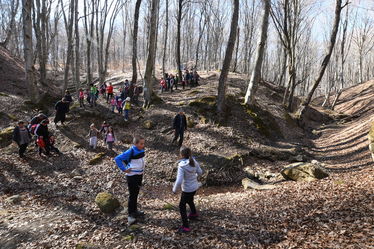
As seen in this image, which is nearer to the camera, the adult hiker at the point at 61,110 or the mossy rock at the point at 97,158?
the mossy rock at the point at 97,158

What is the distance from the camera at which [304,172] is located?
25.5 ft

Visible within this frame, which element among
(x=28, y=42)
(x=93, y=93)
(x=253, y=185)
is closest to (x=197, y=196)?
(x=253, y=185)

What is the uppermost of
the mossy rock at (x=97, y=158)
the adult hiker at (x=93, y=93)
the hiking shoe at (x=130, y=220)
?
the adult hiker at (x=93, y=93)

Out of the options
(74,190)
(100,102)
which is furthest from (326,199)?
(100,102)

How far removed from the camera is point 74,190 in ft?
26.6

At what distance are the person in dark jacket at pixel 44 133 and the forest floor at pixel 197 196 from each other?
1.45 ft

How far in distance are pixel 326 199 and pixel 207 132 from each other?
7.21m

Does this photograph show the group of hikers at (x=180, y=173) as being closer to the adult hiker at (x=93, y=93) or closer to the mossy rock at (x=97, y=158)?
the mossy rock at (x=97, y=158)

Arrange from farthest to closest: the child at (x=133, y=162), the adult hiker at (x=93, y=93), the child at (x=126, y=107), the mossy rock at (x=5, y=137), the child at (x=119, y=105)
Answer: the adult hiker at (x=93, y=93) < the child at (x=119, y=105) < the child at (x=126, y=107) < the mossy rock at (x=5, y=137) < the child at (x=133, y=162)

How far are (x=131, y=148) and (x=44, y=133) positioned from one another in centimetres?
731

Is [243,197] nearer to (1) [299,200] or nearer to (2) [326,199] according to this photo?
(1) [299,200]

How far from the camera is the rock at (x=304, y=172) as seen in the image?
24.6 feet

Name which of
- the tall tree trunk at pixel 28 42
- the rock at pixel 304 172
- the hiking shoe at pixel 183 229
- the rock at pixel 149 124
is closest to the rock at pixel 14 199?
the hiking shoe at pixel 183 229

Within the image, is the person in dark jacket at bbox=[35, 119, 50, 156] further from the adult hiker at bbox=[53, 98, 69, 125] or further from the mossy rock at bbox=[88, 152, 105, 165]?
the adult hiker at bbox=[53, 98, 69, 125]
